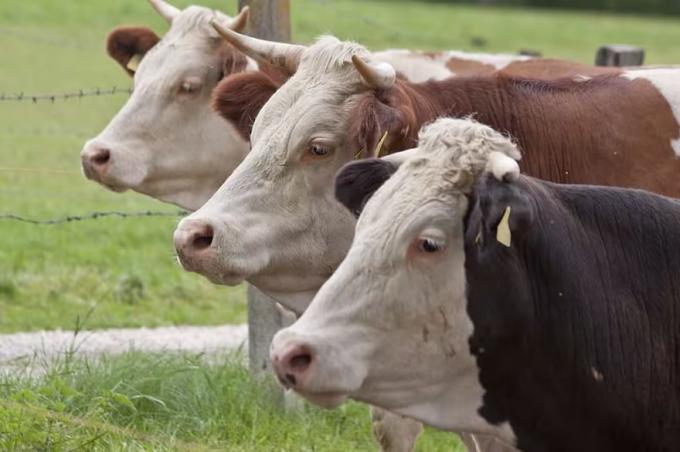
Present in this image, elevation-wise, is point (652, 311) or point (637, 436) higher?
point (652, 311)

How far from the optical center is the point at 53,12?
30.1 meters

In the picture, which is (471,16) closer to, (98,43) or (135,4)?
(135,4)

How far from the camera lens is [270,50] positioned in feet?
19.4

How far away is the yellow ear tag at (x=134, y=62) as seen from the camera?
7.45m

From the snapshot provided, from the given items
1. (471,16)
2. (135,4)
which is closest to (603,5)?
(471,16)

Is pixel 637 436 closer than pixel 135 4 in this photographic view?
Yes

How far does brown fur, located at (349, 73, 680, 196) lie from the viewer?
226 inches

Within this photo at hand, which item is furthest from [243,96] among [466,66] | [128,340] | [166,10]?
[128,340]

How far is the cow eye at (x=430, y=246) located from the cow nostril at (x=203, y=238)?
1332mm

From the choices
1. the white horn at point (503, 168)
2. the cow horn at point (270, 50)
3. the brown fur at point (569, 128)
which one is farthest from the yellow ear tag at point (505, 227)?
the cow horn at point (270, 50)

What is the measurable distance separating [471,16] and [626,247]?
35294 millimetres

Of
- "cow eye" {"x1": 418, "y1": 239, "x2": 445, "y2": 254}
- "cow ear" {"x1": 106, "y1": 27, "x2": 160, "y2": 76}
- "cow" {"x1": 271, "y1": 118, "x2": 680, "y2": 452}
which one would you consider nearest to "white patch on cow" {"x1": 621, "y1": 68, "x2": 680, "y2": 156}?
"cow" {"x1": 271, "y1": 118, "x2": 680, "y2": 452}

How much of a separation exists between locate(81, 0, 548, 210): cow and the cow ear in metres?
0.48

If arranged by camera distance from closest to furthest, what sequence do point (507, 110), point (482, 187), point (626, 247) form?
point (482, 187)
point (626, 247)
point (507, 110)
